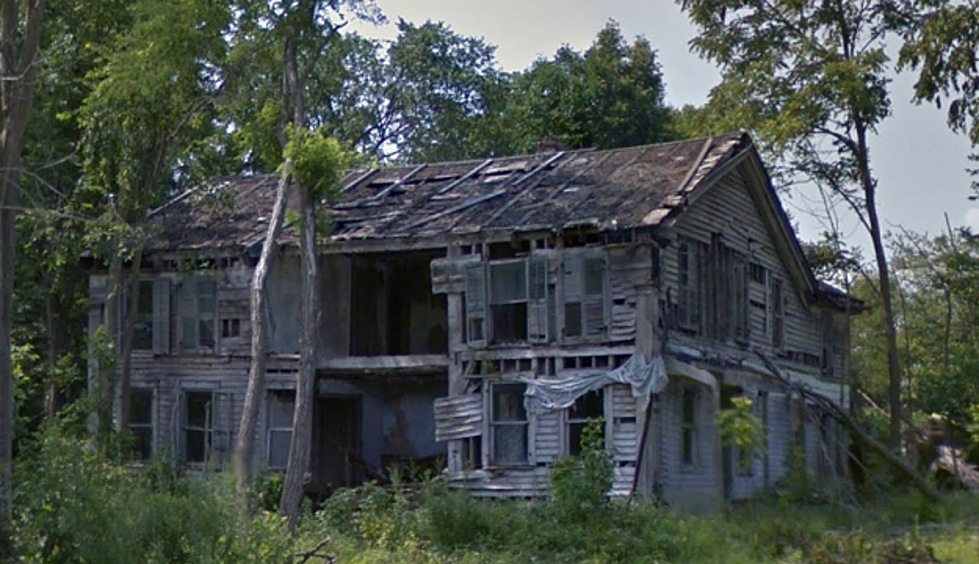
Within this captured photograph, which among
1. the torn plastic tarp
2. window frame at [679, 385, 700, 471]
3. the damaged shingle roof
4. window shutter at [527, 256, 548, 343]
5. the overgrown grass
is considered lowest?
the overgrown grass

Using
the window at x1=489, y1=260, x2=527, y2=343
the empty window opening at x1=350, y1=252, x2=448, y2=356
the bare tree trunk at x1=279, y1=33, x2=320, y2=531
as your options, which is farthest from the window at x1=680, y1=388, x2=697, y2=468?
the bare tree trunk at x1=279, y1=33, x2=320, y2=531

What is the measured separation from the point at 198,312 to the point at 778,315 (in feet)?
41.3

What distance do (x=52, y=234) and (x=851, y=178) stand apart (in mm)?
18678

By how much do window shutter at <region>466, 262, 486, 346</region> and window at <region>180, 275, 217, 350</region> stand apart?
5.85 m

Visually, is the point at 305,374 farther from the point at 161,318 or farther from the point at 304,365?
the point at 161,318

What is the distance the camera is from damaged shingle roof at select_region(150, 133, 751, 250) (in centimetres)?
2622

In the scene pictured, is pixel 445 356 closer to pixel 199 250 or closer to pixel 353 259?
pixel 353 259

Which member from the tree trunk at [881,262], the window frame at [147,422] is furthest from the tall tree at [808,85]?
the window frame at [147,422]

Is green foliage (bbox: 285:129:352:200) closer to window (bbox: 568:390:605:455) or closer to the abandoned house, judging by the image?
the abandoned house

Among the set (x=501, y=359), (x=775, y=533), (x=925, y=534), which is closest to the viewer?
(x=775, y=533)

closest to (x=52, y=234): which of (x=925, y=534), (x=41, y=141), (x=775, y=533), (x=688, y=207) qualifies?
(x=41, y=141)

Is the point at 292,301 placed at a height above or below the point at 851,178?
below

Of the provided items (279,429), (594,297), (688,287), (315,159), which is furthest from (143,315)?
(688,287)

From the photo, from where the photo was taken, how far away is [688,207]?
87.7ft
